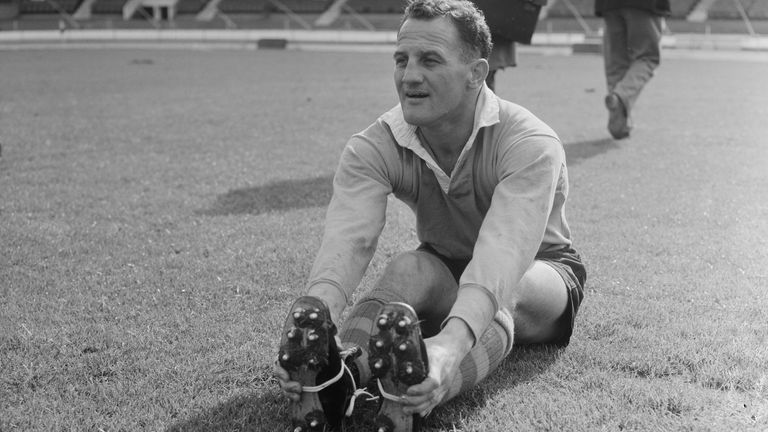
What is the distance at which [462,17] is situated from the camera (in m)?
3.25

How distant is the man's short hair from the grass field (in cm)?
120

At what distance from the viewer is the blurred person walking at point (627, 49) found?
930 cm

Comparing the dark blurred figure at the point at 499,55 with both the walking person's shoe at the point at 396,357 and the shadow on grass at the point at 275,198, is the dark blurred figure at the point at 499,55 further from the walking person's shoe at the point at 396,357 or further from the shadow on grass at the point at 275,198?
the walking person's shoe at the point at 396,357

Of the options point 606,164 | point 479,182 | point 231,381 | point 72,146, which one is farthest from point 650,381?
point 72,146

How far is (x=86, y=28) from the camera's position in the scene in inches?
1961

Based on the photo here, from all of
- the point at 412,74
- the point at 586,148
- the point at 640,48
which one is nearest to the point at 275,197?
the point at 586,148

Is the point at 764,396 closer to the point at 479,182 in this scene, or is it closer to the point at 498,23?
the point at 479,182

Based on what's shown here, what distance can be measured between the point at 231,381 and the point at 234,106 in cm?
1077

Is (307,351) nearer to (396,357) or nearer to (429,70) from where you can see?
(396,357)

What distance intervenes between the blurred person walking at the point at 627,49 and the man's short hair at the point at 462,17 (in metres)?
6.18

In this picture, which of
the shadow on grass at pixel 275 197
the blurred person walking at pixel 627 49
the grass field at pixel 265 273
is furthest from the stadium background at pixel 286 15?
the shadow on grass at pixel 275 197

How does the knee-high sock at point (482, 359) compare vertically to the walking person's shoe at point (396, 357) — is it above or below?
below

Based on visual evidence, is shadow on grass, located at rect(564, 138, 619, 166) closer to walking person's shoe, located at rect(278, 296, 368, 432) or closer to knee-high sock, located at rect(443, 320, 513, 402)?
knee-high sock, located at rect(443, 320, 513, 402)

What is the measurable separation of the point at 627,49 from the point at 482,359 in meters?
7.30
